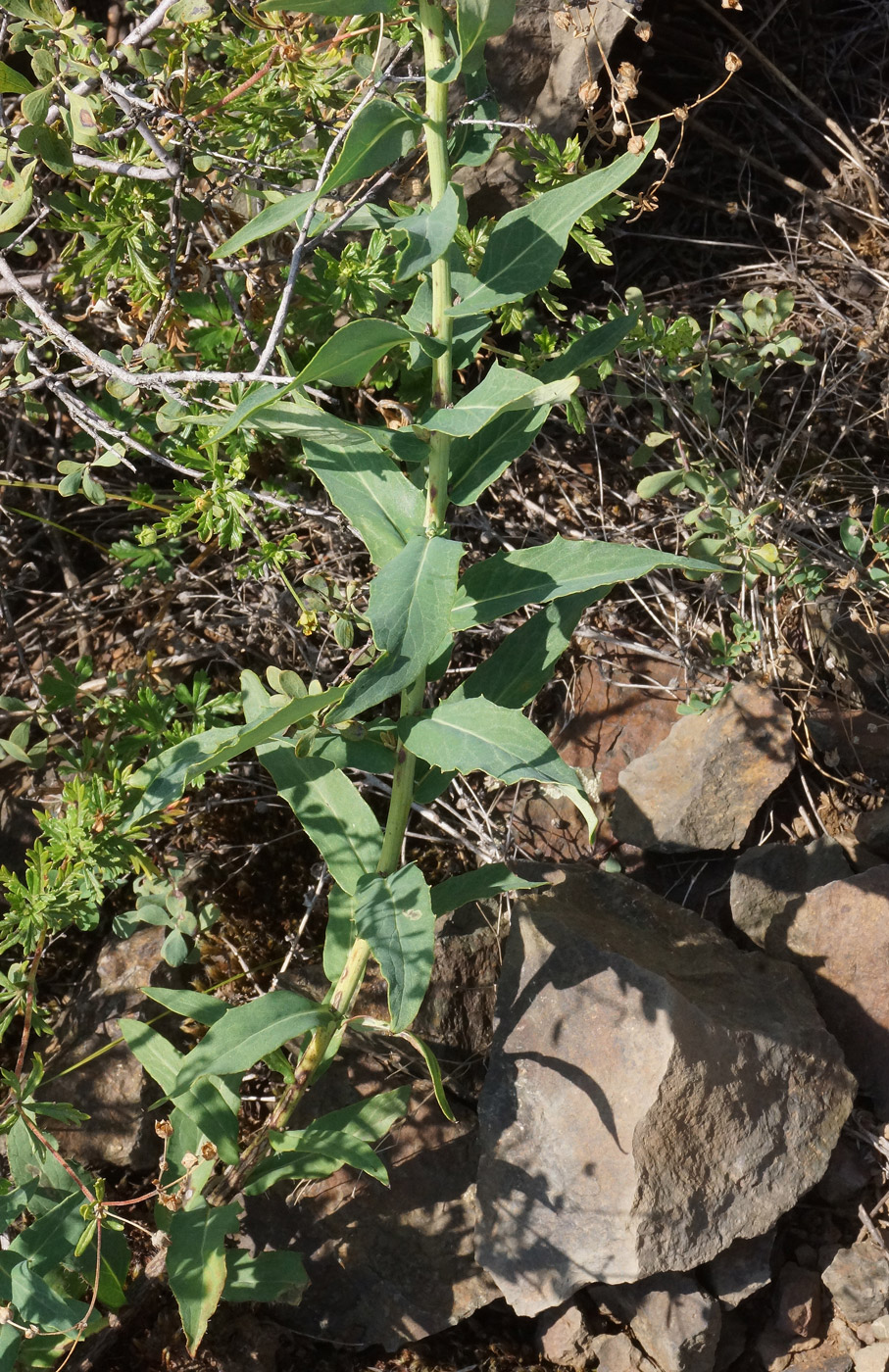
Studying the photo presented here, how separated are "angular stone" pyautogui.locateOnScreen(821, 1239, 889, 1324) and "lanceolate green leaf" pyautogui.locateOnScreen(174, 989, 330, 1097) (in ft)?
4.43

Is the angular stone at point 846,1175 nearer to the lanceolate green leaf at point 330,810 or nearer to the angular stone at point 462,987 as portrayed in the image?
the angular stone at point 462,987

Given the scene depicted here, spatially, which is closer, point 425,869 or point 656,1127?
point 656,1127

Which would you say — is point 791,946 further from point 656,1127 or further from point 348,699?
point 348,699

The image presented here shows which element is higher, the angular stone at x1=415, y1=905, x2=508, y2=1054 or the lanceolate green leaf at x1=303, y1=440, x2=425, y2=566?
the lanceolate green leaf at x1=303, y1=440, x2=425, y2=566

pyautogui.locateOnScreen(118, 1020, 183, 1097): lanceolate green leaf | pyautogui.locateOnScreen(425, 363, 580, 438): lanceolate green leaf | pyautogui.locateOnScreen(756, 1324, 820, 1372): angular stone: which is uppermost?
pyautogui.locateOnScreen(425, 363, 580, 438): lanceolate green leaf

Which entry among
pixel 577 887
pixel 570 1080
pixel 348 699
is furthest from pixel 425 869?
pixel 348 699

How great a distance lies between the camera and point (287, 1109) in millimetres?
2326

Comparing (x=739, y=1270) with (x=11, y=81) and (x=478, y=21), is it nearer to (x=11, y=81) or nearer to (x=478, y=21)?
(x=478, y=21)

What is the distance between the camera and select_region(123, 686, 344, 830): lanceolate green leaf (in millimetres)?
1761

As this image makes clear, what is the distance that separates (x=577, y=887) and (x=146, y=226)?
1.83 metres

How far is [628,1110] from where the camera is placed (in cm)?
237

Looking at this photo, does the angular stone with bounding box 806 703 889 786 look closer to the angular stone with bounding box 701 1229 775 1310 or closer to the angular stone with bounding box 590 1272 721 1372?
the angular stone with bounding box 701 1229 775 1310

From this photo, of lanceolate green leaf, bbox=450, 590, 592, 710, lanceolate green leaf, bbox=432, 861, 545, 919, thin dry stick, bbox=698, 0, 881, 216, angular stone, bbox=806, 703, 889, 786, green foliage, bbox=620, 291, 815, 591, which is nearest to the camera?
lanceolate green leaf, bbox=450, 590, 592, 710

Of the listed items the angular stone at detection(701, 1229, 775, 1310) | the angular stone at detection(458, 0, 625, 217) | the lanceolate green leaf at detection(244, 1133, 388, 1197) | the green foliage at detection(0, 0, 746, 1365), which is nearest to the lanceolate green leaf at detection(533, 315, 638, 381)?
the green foliage at detection(0, 0, 746, 1365)
